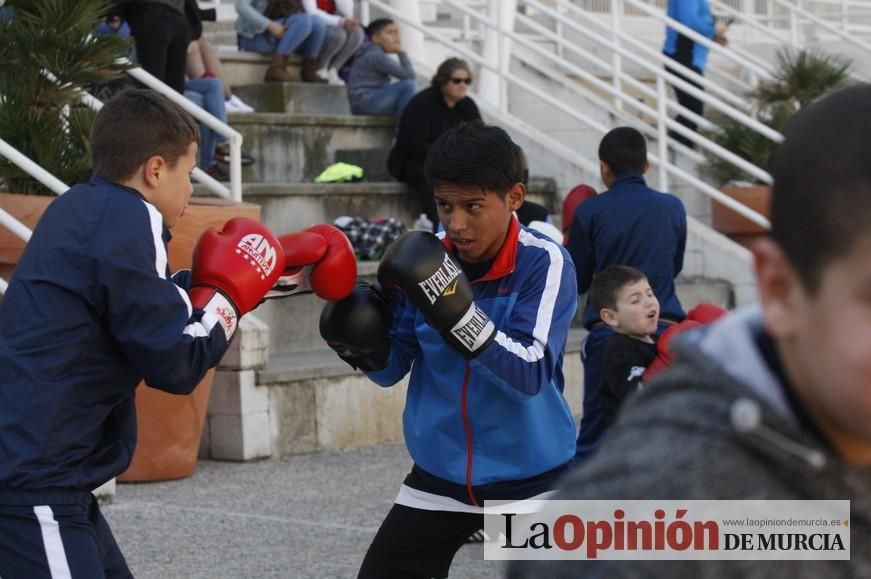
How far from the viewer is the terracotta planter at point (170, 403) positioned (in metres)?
6.50

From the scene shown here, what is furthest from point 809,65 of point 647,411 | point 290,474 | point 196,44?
point 647,411

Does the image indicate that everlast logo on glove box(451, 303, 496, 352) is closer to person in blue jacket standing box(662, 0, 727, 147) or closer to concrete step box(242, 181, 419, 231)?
concrete step box(242, 181, 419, 231)

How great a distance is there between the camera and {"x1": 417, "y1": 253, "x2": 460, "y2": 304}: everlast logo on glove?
365 cm

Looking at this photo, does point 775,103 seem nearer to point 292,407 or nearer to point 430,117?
point 430,117

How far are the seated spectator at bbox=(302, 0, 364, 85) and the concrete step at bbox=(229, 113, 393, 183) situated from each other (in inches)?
31.6

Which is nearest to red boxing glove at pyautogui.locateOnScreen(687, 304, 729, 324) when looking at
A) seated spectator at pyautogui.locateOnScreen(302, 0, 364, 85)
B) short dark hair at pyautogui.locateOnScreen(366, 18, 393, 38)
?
short dark hair at pyautogui.locateOnScreen(366, 18, 393, 38)

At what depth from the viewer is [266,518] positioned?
6156mm

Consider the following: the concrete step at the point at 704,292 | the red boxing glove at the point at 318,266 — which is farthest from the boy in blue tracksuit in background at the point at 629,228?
the concrete step at the point at 704,292

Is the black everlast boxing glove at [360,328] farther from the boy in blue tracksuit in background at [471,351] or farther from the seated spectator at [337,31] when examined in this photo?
the seated spectator at [337,31]

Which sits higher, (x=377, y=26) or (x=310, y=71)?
(x=377, y=26)

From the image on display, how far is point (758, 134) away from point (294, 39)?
133 inches

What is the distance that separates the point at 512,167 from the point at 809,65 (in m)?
7.77

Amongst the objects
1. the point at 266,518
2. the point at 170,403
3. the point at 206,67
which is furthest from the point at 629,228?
the point at 206,67

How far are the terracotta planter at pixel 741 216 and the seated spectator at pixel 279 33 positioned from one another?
122 inches
